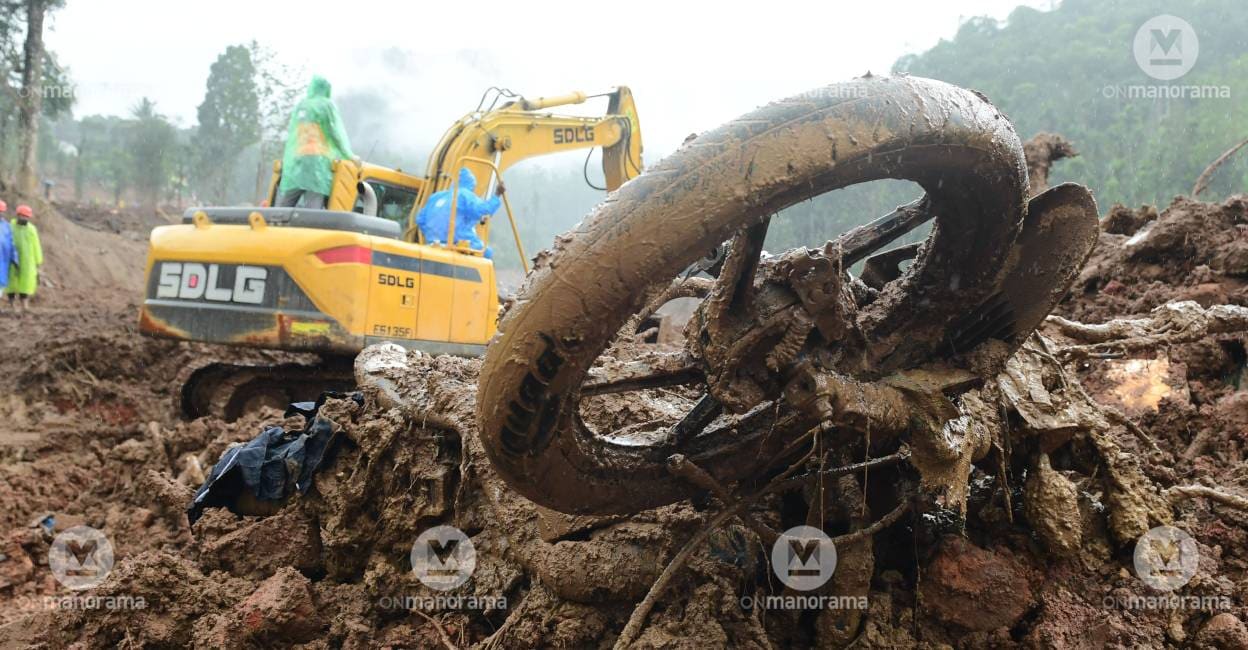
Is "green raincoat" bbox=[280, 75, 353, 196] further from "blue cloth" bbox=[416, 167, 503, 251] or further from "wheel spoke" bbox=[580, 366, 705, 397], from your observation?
"wheel spoke" bbox=[580, 366, 705, 397]

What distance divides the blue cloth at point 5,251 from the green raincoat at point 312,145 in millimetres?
7071

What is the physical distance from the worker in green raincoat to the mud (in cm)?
362

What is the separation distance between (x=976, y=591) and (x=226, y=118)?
36.8 metres

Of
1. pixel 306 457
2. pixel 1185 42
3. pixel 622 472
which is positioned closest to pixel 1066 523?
pixel 622 472

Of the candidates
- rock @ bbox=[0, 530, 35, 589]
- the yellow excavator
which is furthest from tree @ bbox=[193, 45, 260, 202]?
rock @ bbox=[0, 530, 35, 589]

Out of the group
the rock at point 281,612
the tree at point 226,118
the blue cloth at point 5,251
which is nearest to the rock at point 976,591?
the rock at point 281,612

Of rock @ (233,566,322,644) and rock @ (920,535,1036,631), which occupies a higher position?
rock @ (920,535,1036,631)

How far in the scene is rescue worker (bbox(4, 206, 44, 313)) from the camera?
1128 centimetres

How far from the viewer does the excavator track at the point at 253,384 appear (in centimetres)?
609

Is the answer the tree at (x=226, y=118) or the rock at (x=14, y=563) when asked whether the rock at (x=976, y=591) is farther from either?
the tree at (x=226, y=118)

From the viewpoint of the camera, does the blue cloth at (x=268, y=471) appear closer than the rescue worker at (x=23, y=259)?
Answer: Yes

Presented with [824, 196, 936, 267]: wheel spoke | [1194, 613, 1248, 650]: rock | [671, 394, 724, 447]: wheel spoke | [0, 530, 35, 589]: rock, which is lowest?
[0, 530, 35, 589]: rock

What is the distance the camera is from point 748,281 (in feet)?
5.28

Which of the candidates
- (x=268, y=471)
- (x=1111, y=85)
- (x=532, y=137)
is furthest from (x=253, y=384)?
(x=1111, y=85)
